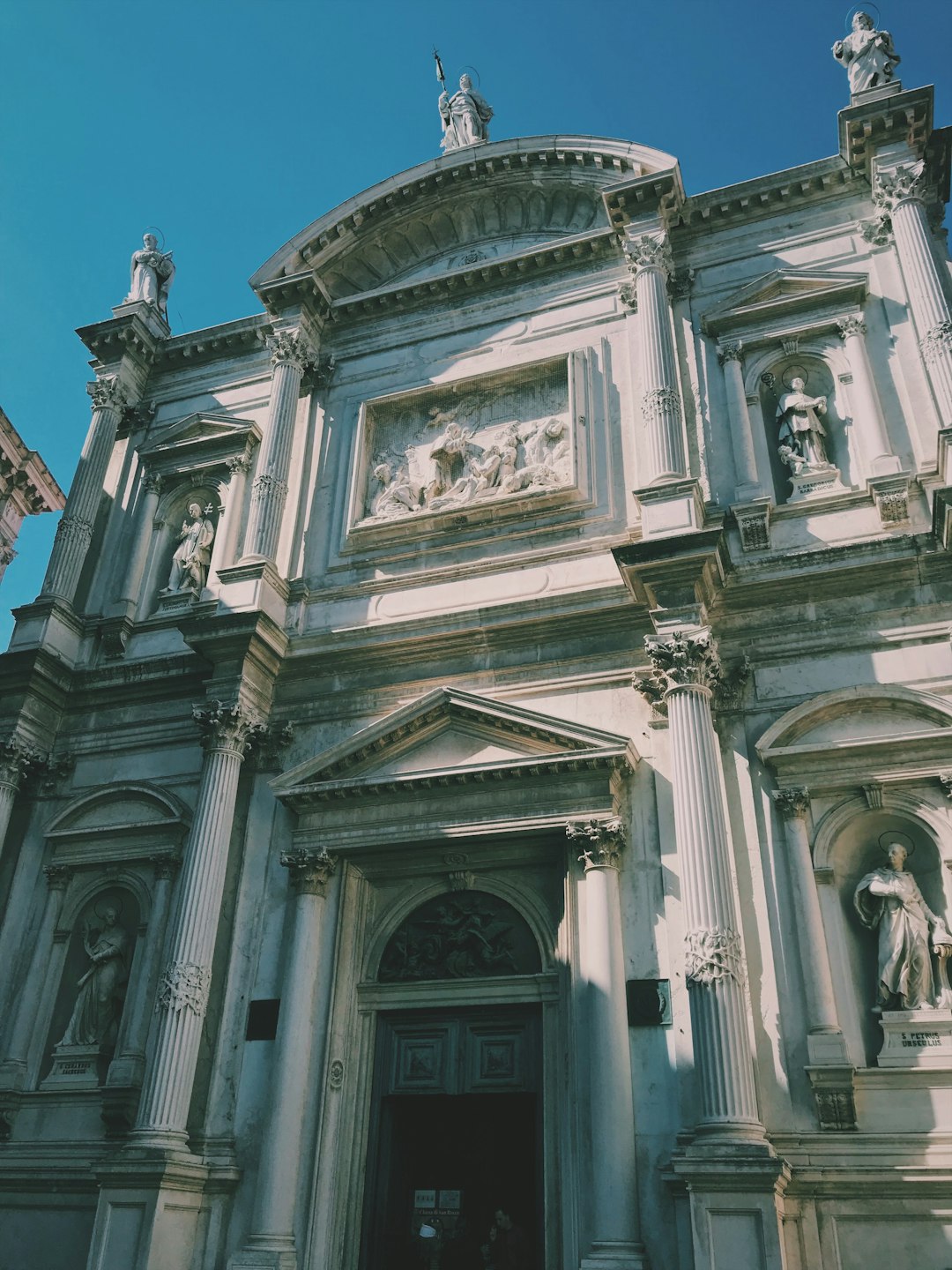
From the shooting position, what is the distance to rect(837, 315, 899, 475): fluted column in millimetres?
12875

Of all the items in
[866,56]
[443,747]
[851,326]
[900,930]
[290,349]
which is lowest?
[900,930]

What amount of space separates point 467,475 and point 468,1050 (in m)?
7.71

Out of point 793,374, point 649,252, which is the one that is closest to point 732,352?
point 793,374

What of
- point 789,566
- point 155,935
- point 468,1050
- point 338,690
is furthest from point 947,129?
point 155,935

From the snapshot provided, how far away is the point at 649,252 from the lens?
15.2 metres

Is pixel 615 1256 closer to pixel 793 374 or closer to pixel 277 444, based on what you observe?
pixel 793 374

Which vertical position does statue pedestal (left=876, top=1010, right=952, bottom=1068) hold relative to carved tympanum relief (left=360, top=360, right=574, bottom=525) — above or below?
below

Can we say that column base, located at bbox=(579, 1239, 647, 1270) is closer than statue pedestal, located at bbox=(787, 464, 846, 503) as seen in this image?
Result: Yes

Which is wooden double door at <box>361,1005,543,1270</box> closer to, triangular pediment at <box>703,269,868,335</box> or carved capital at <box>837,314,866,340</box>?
carved capital at <box>837,314,866,340</box>

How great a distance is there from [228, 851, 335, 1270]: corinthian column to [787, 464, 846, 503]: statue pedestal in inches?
281

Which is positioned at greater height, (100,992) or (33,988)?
(33,988)

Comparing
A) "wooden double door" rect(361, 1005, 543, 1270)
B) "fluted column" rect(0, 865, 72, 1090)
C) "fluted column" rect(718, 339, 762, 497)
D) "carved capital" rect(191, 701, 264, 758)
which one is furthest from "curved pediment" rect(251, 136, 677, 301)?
"wooden double door" rect(361, 1005, 543, 1270)

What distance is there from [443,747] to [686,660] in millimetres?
3144

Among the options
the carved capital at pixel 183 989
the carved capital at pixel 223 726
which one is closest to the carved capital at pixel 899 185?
the carved capital at pixel 223 726
